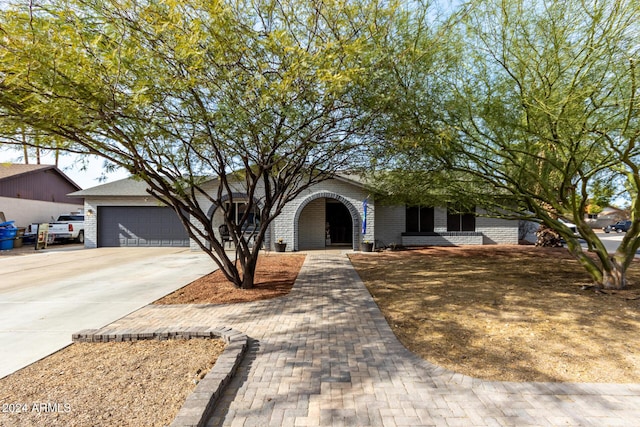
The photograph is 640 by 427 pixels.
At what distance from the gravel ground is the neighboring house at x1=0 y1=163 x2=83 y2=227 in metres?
20.0

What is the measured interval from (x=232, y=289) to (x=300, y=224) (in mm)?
9455

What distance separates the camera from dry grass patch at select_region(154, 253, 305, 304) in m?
6.70

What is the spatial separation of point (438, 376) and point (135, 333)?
4.00m

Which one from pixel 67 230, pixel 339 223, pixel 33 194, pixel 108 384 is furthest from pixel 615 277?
pixel 33 194

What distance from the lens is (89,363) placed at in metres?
3.73

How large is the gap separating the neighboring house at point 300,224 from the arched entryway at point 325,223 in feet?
0.16

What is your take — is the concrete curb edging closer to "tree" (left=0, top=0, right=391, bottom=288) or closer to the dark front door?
"tree" (left=0, top=0, right=391, bottom=288)

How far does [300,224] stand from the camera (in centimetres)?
1684

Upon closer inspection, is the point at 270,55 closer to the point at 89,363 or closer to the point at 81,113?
the point at 81,113

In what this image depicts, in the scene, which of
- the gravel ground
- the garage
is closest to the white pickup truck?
the garage

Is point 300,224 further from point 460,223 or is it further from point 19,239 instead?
point 19,239

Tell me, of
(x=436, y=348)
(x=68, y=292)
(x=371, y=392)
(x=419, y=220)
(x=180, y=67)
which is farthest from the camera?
(x=419, y=220)

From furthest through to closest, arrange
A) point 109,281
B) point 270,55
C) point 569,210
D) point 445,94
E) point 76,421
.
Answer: point 109,281, point 569,210, point 445,94, point 270,55, point 76,421

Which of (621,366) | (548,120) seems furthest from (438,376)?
(548,120)
